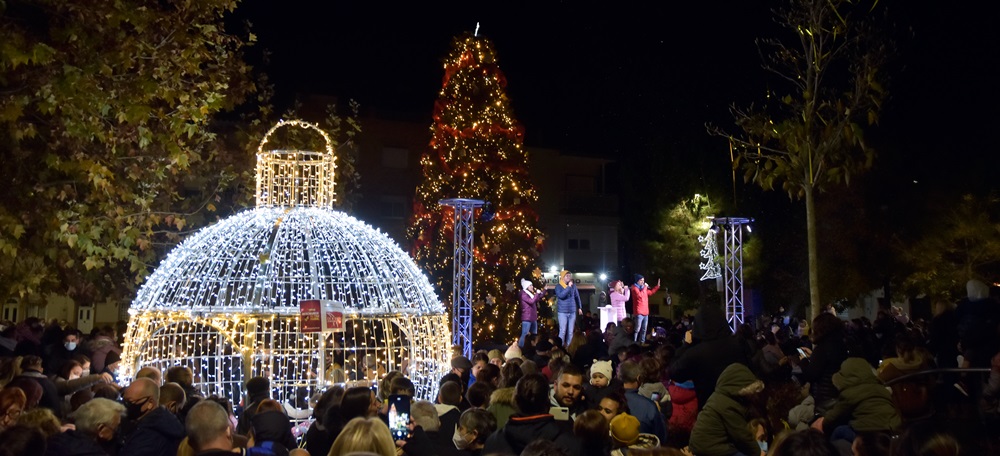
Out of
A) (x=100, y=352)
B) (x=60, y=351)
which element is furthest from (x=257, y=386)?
(x=60, y=351)

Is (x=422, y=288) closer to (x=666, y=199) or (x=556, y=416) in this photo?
(x=556, y=416)

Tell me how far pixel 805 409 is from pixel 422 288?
15.8 feet

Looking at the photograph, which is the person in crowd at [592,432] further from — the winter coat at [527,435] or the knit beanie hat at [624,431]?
the knit beanie hat at [624,431]

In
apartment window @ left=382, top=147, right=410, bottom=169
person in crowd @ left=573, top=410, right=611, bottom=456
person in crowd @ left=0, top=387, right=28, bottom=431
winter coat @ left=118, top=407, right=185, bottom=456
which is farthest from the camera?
apartment window @ left=382, top=147, right=410, bottom=169

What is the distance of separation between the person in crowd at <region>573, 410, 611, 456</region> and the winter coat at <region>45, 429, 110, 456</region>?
9.31 ft

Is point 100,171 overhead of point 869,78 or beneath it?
beneath

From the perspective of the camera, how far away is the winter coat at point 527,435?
5102 mm

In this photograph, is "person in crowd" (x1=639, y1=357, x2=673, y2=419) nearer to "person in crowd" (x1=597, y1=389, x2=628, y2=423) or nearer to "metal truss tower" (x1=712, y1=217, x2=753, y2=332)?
"person in crowd" (x1=597, y1=389, x2=628, y2=423)

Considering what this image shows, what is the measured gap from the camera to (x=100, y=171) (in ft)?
32.9

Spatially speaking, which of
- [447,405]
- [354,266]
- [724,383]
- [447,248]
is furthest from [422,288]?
[447,248]

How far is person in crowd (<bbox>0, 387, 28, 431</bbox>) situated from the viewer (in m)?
6.37

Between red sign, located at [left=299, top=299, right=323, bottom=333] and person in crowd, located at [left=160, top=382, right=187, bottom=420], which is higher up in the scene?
red sign, located at [left=299, top=299, right=323, bottom=333]

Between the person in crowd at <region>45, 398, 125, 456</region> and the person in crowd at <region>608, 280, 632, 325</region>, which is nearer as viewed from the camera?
the person in crowd at <region>45, 398, 125, 456</region>

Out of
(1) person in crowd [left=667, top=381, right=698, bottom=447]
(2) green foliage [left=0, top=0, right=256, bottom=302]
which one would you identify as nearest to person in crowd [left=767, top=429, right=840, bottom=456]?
(1) person in crowd [left=667, top=381, right=698, bottom=447]
